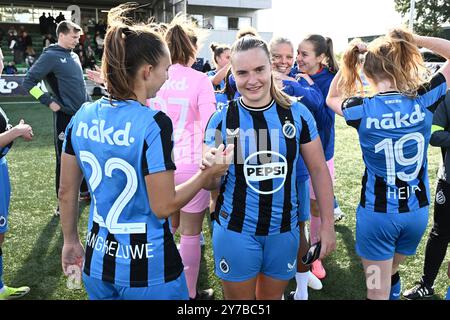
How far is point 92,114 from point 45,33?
25.6 m

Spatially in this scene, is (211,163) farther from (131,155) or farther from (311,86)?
(311,86)

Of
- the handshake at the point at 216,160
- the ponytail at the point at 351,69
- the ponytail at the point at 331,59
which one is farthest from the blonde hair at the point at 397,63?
the handshake at the point at 216,160

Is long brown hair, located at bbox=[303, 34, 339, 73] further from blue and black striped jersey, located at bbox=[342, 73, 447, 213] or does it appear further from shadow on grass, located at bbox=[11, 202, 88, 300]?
shadow on grass, located at bbox=[11, 202, 88, 300]

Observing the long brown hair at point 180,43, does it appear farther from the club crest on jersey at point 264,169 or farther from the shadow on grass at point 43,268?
the shadow on grass at point 43,268

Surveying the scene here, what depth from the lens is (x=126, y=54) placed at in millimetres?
1604

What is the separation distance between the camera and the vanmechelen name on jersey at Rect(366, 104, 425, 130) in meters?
2.25

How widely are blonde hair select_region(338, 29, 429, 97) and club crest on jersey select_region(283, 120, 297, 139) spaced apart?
662 mm

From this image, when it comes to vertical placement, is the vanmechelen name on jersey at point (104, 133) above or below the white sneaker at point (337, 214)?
above

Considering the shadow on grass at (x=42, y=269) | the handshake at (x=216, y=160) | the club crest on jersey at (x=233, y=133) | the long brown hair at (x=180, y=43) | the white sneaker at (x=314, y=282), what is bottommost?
the shadow on grass at (x=42, y=269)

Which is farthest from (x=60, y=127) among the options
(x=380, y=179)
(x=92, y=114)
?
(x=380, y=179)

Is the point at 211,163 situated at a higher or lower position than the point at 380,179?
higher

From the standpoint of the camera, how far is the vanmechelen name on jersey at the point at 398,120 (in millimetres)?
2250

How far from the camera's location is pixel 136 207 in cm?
163

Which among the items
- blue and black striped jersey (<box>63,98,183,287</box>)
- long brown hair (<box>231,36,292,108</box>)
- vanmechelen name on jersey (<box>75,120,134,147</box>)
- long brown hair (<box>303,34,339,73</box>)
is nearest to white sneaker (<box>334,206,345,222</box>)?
long brown hair (<box>303,34,339,73</box>)
